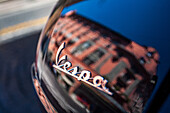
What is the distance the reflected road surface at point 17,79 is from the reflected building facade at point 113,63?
5.61ft

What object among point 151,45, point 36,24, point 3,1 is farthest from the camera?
point 3,1

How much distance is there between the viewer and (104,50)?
42.1 inches

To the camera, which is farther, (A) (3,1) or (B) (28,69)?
(A) (3,1)

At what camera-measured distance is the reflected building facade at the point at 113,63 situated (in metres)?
1.00

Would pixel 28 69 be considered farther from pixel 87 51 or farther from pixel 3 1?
pixel 3 1

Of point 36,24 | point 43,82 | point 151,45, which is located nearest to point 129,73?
point 151,45

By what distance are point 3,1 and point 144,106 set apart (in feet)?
30.0

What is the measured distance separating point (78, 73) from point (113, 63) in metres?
0.24

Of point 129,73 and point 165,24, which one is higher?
point 165,24

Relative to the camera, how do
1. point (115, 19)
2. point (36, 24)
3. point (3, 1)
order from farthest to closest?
point (3, 1) < point (36, 24) < point (115, 19)

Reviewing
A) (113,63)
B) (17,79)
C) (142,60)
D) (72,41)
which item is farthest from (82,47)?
(17,79)

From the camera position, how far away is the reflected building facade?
1.00 metres

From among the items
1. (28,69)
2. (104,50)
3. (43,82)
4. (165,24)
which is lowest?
(28,69)

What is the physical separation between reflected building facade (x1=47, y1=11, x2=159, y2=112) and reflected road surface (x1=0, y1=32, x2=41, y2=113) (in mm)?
1710
